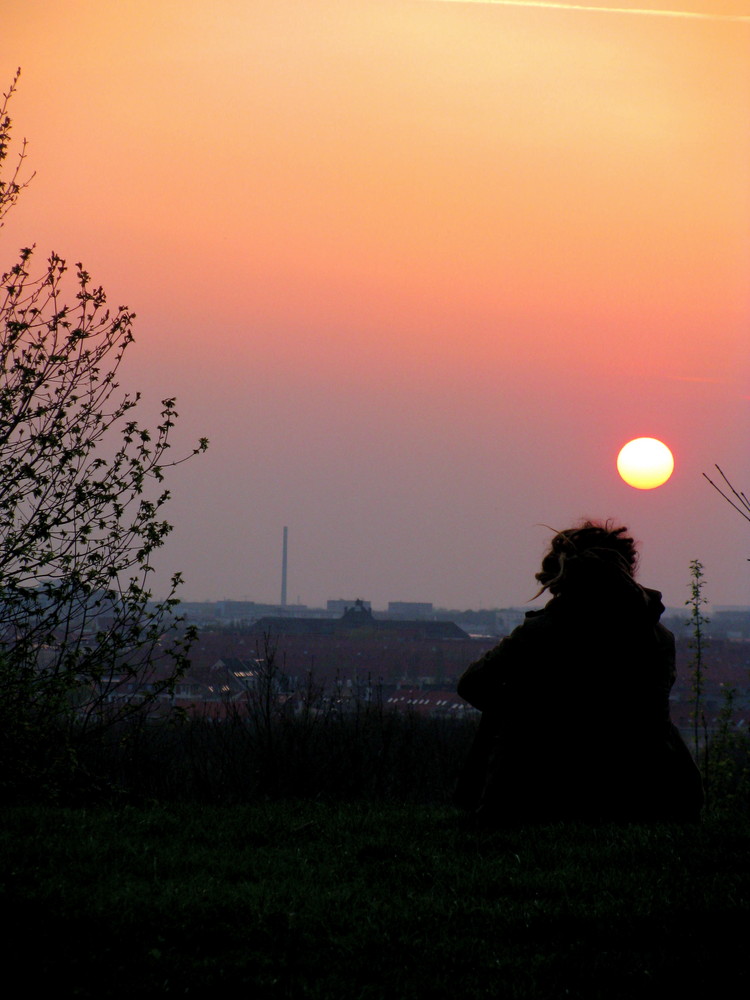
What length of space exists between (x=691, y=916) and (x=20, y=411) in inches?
204

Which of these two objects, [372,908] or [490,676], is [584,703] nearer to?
[490,676]

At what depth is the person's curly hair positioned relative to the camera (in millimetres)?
5676

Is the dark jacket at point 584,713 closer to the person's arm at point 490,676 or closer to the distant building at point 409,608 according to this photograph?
the person's arm at point 490,676

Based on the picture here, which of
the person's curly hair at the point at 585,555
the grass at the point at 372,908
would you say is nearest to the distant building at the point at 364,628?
the person's curly hair at the point at 585,555

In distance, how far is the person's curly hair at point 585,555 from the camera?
5.68m

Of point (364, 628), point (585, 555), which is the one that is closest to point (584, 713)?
point (585, 555)

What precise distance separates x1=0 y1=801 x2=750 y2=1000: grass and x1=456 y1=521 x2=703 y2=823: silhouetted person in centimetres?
33

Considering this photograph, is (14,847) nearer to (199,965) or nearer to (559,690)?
(199,965)

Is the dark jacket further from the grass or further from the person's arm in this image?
the grass

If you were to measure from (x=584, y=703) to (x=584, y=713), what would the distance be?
61 mm

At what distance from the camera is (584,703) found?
19.1 feet

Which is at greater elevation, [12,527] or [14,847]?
[12,527]

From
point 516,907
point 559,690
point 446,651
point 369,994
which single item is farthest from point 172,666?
point 446,651

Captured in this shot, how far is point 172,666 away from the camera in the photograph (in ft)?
25.0
